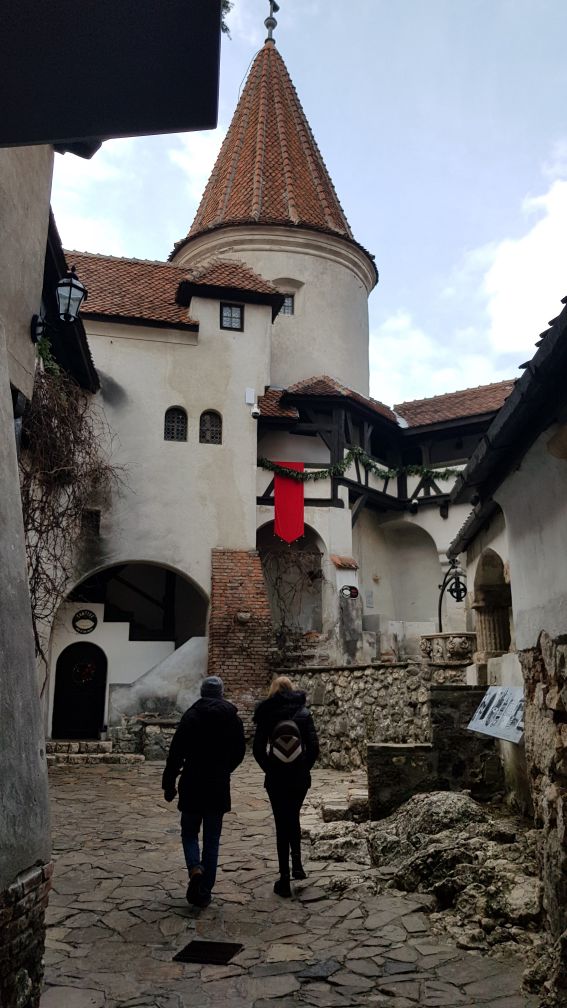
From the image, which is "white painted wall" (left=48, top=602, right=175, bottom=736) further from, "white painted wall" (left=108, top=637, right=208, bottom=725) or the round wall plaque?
"white painted wall" (left=108, top=637, right=208, bottom=725)

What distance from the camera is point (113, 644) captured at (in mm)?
16781

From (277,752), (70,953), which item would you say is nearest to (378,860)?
(277,752)

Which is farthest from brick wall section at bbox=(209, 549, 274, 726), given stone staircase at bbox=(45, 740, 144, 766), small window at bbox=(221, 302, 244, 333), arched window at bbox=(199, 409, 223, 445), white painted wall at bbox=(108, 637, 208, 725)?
small window at bbox=(221, 302, 244, 333)

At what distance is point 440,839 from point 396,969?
1539 mm

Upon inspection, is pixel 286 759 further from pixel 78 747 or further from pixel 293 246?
pixel 293 246

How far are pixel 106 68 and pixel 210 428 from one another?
14.7 m

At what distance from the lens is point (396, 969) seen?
165 inches

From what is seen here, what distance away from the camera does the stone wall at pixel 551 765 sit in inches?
155

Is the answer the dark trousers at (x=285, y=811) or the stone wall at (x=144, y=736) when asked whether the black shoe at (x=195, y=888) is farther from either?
the stone wall at (x=144, y=736)

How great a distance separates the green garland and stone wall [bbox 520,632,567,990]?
47.7 feet

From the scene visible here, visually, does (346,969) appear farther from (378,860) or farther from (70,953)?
(378,860)

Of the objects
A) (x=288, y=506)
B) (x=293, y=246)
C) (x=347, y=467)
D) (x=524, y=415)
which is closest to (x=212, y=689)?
(x=524, y=415)

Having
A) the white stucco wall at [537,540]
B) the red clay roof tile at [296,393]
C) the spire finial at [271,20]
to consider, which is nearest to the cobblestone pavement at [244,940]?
the white stucco wall at [537,540]

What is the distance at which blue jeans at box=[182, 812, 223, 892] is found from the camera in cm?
543
